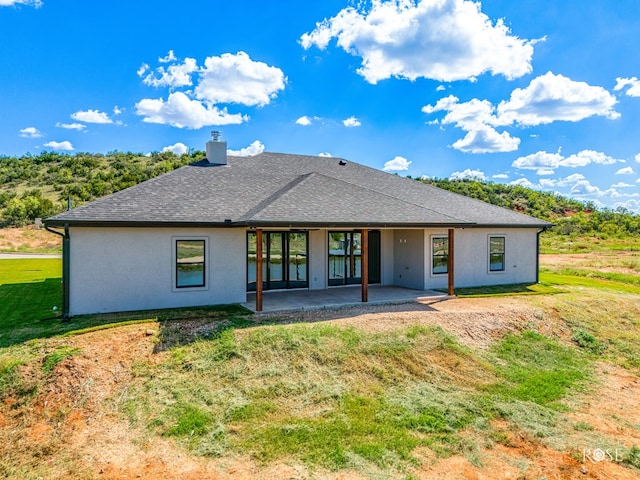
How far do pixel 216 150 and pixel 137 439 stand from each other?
12.6m

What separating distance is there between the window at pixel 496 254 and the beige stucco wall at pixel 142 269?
1043 centimetres

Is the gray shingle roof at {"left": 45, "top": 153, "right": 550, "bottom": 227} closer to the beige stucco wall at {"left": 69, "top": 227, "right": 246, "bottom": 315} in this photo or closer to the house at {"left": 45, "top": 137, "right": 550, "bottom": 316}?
the house at {"left": 45, "top": 137, "right": 550, "bottom": 316}

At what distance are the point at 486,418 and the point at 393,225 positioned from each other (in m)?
6.62

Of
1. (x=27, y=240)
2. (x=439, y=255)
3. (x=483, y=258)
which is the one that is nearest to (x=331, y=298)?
(x=439, y=255)

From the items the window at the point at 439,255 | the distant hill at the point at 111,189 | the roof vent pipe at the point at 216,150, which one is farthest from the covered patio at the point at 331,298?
the distant hill at the point at 111,189

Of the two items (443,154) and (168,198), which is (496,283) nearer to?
(168,198)

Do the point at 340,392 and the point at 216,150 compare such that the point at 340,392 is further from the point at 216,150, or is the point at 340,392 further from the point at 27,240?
the point at 27,240

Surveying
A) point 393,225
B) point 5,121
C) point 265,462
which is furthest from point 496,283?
point 5,121

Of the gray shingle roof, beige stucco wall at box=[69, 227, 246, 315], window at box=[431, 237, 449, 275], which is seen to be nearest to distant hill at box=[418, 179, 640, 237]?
the gray shingle roof

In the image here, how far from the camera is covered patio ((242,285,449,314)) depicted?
39.2 ft

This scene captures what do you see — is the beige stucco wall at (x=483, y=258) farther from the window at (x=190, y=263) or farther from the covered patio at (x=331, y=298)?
the window at (x=190, y=263)

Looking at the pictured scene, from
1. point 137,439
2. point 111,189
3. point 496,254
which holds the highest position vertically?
point 111,189

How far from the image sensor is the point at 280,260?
14586mm

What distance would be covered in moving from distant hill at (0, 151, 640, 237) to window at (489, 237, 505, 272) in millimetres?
37747
